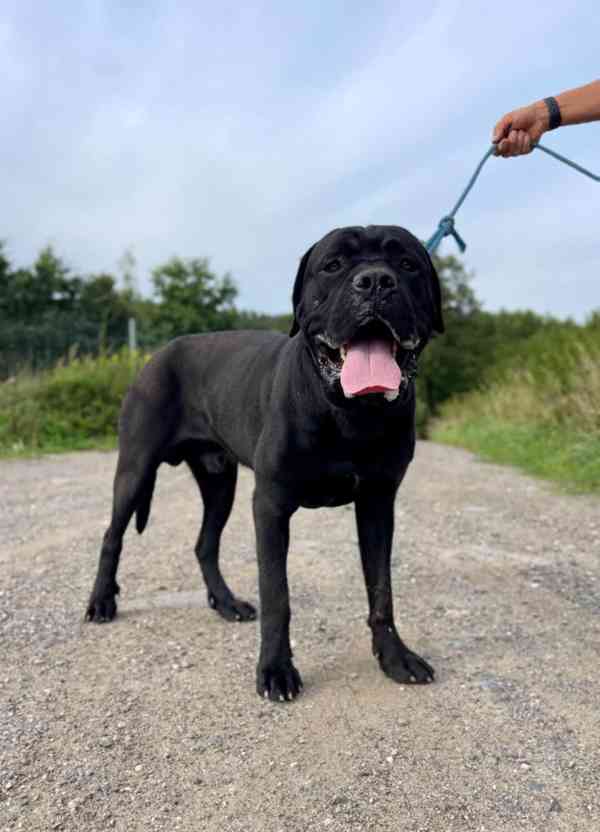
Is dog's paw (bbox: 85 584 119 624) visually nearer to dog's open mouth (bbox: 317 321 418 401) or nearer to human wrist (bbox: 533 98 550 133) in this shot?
dog's open mouth (bbox: 317 321 418 401)

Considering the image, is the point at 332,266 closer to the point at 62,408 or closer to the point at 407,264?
the point at 407,264

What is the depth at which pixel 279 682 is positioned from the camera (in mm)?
2807

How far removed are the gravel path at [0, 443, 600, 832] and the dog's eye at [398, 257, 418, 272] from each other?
Answer: 4.93 ft

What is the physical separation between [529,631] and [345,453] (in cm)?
139

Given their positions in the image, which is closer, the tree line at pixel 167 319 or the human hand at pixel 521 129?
the human hand at pixel 521 129

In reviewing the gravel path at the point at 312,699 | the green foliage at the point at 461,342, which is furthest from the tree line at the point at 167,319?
the gravel path at the point at 312,699

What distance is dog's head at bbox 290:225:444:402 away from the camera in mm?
2455

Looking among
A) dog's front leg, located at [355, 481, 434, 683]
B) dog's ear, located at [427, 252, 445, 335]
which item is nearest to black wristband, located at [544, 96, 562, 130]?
dog's ear, located at [427, 252, 445, 335]

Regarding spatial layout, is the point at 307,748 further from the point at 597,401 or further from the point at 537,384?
the point at 537,384

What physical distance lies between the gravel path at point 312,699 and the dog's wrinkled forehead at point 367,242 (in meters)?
1.56

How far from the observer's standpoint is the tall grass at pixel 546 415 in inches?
335

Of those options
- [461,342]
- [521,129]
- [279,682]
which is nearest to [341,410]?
[279,682]

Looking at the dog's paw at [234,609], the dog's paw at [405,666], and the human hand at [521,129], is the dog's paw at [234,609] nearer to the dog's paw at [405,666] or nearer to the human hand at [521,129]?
the dog's paw at [405,666]

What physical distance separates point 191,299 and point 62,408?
57.1 feet
